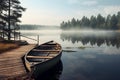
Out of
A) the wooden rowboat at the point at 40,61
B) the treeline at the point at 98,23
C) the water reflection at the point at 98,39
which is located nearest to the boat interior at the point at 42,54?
the wooden rowboat at the point at 40,61

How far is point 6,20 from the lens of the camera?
110 ft

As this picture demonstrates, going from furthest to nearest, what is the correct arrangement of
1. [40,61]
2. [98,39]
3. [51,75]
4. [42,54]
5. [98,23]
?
[98,23] < [98,39] < [42,54] < [40,61] < [51,75]

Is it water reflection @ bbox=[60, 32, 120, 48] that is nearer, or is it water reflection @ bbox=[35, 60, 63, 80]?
water reflection @ bbox=[35, 60, 63, 80]

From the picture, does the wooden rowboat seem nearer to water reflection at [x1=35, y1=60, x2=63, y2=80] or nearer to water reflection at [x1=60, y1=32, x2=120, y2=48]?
water reflection at [x1=35, y1=60, x2=63, y2=80]

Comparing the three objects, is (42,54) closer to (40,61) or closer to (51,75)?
(40,61)

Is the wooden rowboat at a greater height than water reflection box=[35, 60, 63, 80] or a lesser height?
greater

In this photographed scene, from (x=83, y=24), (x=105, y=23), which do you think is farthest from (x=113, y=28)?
(x=83, y=24)

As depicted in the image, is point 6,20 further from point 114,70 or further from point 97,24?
point 97,24

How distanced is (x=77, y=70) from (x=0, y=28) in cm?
1966

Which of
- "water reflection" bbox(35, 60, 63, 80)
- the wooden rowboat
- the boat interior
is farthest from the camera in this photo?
the boat interior

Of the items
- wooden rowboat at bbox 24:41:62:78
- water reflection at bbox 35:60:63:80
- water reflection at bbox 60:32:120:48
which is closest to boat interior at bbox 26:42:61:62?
wooden rowboat at bbox 24:41:62:78

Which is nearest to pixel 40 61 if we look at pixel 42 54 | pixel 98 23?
pixel 42 54

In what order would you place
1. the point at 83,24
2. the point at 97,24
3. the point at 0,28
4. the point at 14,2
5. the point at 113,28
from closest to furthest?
the point at 0,28
the point at 14,2
the point at 113,28
the point at 97,24
the point at 83,24

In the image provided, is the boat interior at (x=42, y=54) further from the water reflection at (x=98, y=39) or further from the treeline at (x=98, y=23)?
the treeline at (x=98, y=23)
